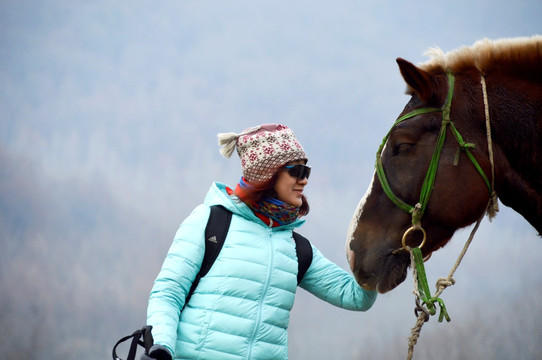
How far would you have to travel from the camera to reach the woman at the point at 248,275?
159cm

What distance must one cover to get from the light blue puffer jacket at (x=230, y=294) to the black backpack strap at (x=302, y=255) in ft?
0.23

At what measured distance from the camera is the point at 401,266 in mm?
1631

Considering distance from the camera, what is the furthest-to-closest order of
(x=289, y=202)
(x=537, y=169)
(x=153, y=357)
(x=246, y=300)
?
(x=289, y=202) < (x=246, y=300) < (x=537, y=169) < (x=153, y=357)

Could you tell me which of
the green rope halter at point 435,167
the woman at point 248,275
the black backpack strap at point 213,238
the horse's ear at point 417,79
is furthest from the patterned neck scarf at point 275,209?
the horse's ear at point 417,79

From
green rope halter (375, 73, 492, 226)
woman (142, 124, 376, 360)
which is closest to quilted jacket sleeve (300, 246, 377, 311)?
woman (142, 124, 376, 360)

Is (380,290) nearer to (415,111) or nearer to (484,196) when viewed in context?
(484,196)

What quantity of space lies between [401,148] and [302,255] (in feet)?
1.68

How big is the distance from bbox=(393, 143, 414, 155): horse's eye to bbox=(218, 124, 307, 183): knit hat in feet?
1.10

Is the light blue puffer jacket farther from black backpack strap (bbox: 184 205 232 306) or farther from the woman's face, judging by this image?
the woman's face

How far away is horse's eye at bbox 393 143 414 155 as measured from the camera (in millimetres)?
1631

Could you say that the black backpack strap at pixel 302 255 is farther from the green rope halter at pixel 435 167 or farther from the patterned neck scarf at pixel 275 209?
the green rope halter at pixel 435 167

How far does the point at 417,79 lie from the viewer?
1.60 metres

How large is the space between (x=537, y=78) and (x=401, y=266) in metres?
0.70

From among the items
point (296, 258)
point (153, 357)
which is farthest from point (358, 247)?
point (153, 357)
